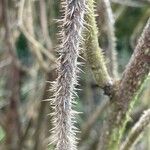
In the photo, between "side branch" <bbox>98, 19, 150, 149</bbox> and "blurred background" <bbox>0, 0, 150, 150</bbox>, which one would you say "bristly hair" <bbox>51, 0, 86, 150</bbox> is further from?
"blurred background" <bbox>0, 0, 150, 150</bbox>

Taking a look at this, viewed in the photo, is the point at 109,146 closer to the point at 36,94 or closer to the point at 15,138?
the point at 15,138

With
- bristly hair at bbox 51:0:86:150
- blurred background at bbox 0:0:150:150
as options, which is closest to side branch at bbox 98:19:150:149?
bristly hair at bbox 51:0:86:150

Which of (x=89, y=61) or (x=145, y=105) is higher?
(x=89, y=61)

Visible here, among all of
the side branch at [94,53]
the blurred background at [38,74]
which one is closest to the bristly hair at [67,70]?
the side branch at [94,53]

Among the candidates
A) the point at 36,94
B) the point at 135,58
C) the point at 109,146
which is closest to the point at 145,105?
the point at 36,94

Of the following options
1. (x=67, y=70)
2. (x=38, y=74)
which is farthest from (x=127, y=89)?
(x=38, y=74)

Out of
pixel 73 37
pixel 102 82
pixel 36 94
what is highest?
pixel 73 37

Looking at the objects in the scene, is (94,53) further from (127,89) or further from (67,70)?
(67,70)
